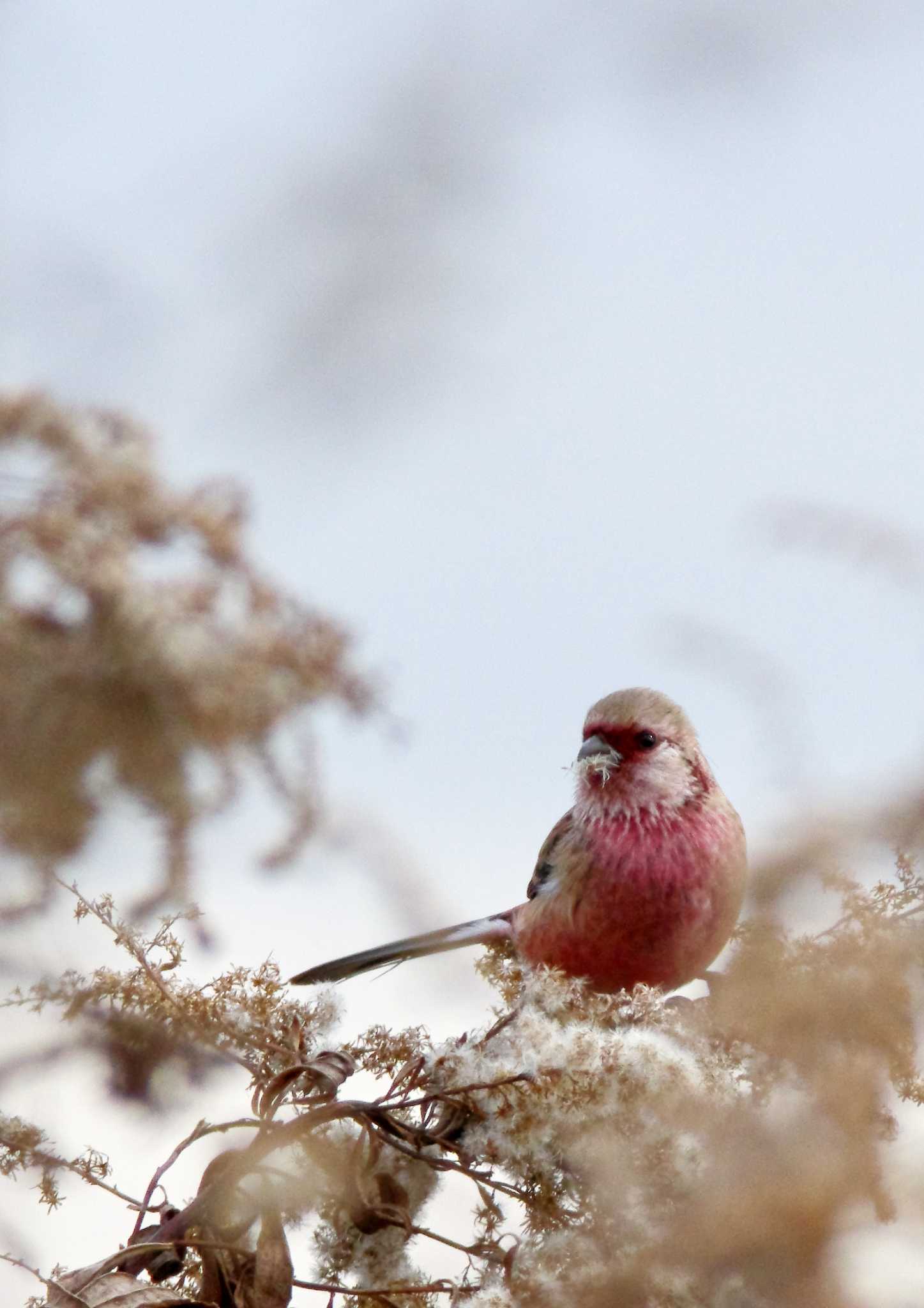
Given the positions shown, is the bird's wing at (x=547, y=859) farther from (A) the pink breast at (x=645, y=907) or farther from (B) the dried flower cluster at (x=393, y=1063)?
(B) the dried flower cluster at (x=393, y=1063)

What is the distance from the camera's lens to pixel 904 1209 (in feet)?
3.29

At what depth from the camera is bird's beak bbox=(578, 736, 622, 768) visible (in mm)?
3088

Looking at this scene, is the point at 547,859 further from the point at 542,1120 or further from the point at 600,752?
the point at 542,1120

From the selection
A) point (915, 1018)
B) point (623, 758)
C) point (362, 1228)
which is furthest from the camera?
point (623, 758)

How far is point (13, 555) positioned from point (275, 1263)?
89 cm

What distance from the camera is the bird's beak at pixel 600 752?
3088 mm

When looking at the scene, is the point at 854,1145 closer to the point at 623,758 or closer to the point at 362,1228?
the point at 362,1228

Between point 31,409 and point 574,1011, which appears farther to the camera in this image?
point 31,409

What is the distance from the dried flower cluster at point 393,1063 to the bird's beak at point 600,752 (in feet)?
3.68

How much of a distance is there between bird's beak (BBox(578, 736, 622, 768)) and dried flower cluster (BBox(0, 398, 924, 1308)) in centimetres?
112

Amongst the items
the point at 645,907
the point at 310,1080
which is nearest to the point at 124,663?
the point at 310,1080

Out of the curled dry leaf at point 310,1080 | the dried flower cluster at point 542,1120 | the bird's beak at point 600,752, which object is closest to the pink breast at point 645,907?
the bird's beak at point 600,752

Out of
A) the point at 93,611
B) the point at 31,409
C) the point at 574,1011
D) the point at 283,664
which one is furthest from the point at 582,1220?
the point at 31,409

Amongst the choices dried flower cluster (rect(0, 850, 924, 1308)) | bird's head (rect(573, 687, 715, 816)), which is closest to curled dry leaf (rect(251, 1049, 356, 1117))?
dried flower cluster (rect(0, 850, 924, 1308))
